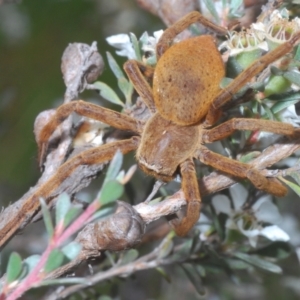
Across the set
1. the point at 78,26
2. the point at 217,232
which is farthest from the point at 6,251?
the point at 78,26

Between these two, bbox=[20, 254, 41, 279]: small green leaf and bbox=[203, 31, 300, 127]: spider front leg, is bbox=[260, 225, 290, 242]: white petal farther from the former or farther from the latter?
bbox=[20, 254, 41, 279]: small green leaf

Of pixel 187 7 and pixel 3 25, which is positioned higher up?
pixel 3 25

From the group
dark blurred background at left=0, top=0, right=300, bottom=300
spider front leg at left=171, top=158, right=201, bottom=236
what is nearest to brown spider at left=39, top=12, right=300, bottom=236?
spider front leg at left=171, top=158, right=201, bottom=236

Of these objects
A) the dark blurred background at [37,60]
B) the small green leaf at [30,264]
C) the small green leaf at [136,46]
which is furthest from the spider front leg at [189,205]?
the dark blurred background at [37,60]

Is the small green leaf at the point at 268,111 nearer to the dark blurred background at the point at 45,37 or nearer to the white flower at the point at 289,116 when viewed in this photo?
the white flower at the point at 289,116

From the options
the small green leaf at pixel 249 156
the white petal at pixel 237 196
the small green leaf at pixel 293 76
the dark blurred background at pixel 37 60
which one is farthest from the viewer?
the dark blurred background at pixel 37 60

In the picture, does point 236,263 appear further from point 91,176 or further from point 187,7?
point 187,7
